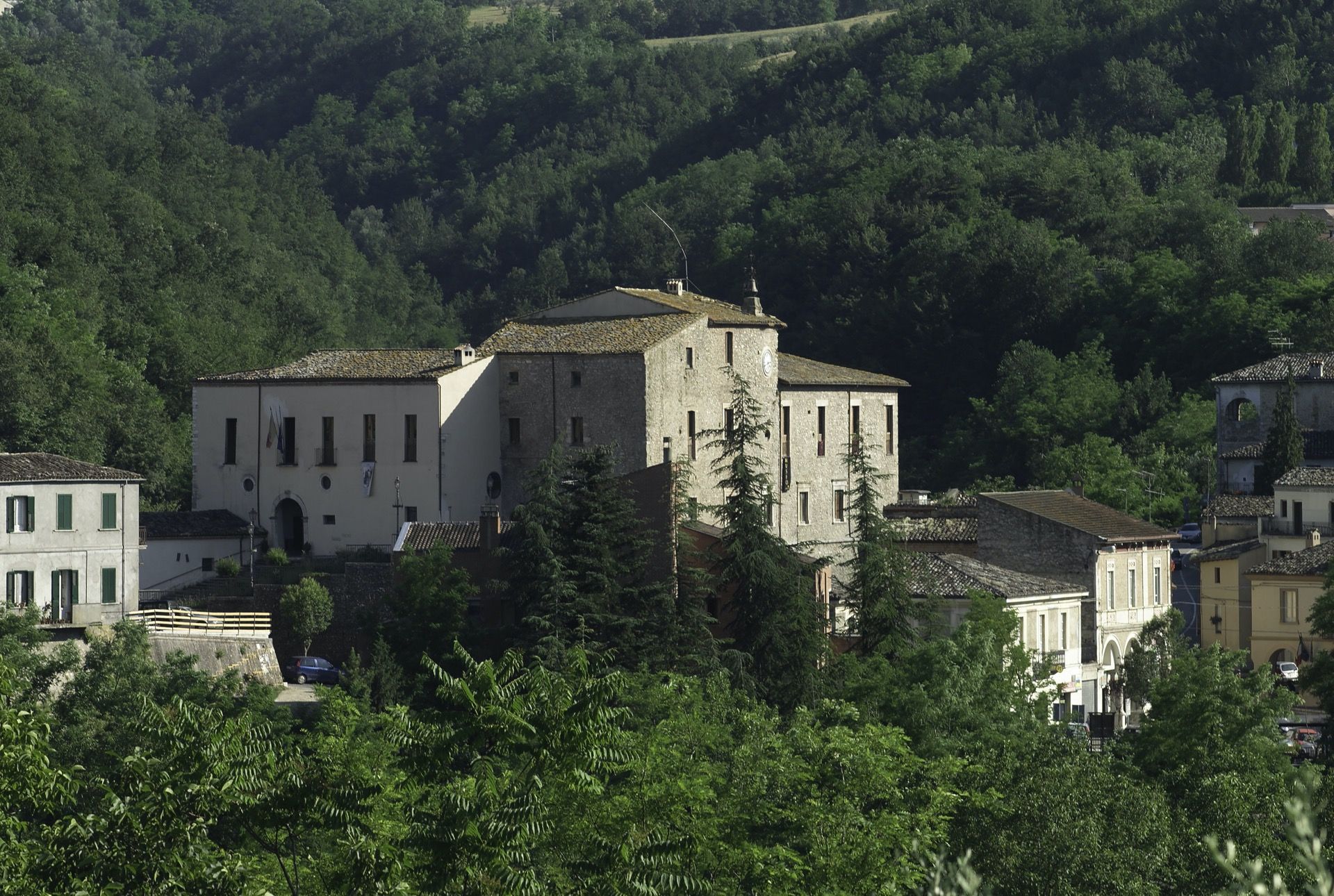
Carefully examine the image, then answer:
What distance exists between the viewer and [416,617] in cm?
5531

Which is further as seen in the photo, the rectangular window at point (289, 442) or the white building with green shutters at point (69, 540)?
the rectangular window at point (289, 442)

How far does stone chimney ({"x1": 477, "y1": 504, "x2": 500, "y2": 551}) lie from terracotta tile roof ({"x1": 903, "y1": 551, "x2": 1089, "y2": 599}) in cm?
978

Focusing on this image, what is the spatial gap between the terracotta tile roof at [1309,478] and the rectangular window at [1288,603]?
6534 millimetres

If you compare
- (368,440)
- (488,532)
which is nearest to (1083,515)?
(488,532)

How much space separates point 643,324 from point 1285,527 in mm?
21555

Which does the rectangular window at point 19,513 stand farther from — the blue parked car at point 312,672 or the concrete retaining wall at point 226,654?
the blue parked car at point 312,672

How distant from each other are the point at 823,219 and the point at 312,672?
238 ft

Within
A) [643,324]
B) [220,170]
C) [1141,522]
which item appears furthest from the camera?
[220,170]

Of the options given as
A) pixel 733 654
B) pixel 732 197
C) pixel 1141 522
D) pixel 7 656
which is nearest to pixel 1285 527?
pixel 1141 522

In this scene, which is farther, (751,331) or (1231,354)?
(1231,354)

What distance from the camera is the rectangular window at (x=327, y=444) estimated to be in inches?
2445

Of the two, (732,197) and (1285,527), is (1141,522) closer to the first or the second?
(1285,527)

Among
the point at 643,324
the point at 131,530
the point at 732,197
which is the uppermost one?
the point at 732,197

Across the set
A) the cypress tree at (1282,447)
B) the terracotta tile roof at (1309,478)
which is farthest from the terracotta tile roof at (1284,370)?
the terracotta tile roof at (1309,478)
